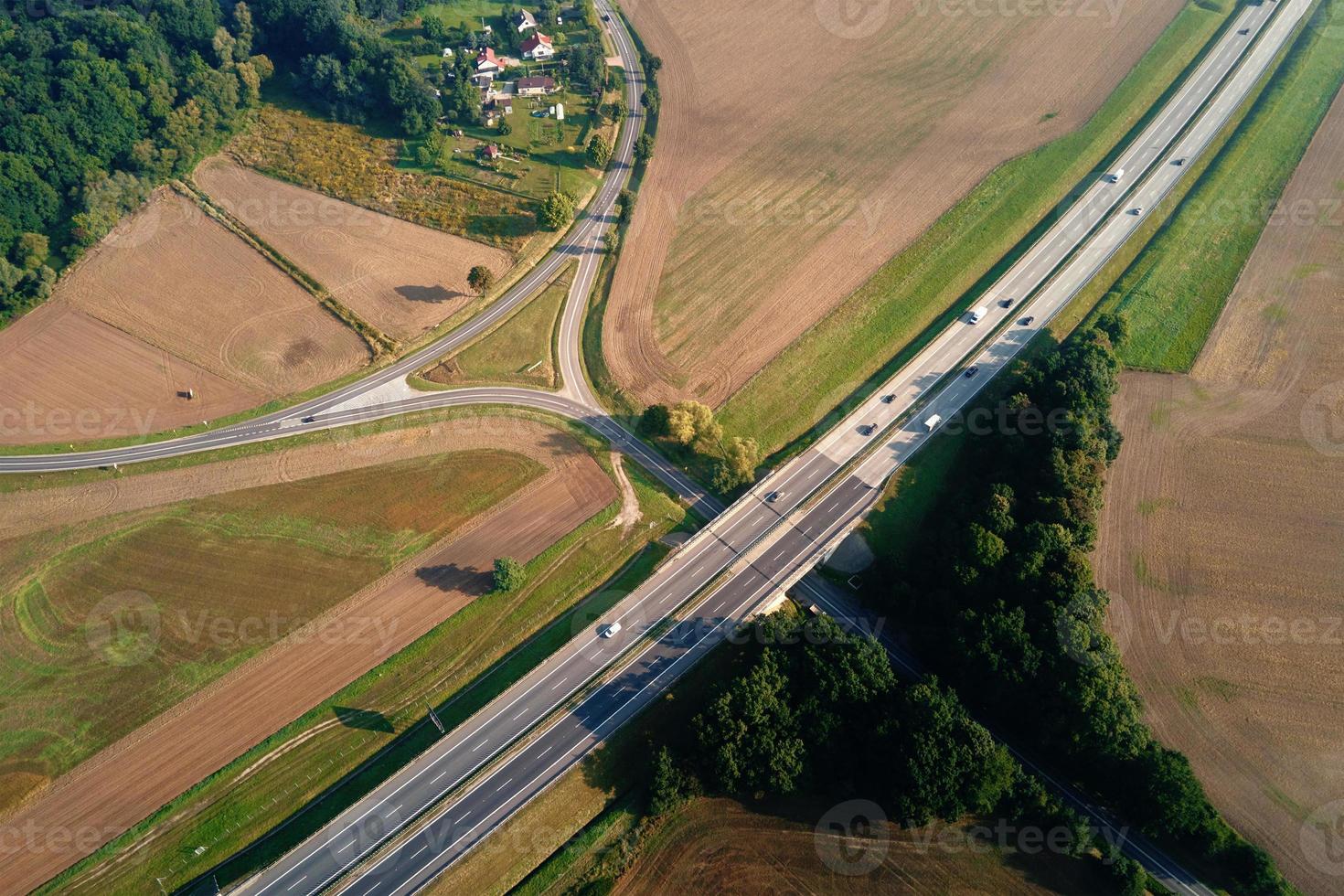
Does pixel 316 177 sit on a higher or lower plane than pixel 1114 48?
higher

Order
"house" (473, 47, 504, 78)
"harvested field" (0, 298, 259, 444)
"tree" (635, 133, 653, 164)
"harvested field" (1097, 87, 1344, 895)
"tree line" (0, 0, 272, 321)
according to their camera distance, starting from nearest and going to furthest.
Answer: "harvested field" (1097, 87, 1344, 895) → "harvested field" (0, 298, 259, 444) → "tree line" (0, 0, 272, 321) → "tree" (635, 133, 653, 164) → "house" (473, 47, 504, 78)

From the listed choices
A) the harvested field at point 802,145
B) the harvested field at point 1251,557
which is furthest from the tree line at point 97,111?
the harvested field at point 1251,557

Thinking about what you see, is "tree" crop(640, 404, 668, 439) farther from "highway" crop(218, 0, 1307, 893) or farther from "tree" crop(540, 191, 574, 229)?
"tree" crop(540, 191, 574, 229)

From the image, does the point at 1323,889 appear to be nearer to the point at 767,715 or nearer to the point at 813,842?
the point at 813,842

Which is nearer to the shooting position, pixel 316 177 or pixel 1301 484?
pixel 1301 484

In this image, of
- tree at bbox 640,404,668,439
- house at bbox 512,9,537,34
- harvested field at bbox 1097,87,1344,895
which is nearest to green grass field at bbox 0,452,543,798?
tree at bbox 640,404,668,439

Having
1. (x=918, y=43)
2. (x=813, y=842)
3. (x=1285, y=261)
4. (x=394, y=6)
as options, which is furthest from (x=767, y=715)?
(x=394, y=6)
